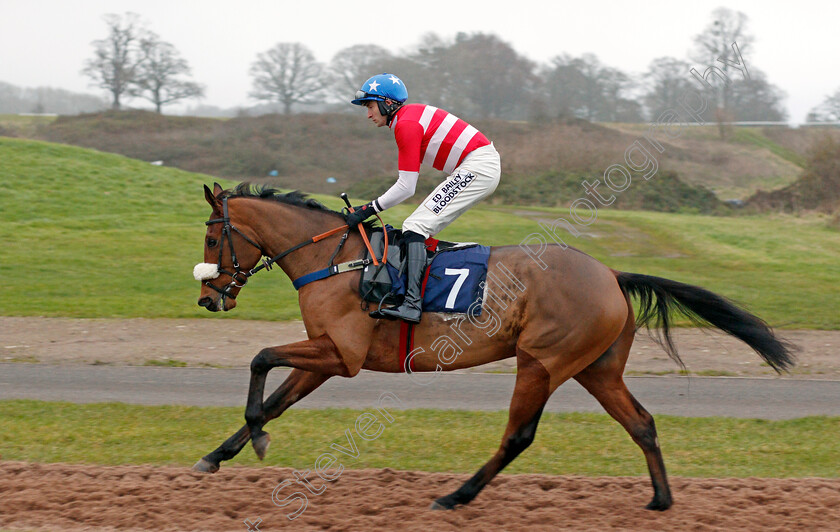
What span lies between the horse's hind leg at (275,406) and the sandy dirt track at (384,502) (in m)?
0.13

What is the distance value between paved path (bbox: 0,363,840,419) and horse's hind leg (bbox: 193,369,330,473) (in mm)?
2362

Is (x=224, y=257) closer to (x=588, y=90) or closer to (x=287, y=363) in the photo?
(x=287, y=363)

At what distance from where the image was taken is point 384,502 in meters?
5.04

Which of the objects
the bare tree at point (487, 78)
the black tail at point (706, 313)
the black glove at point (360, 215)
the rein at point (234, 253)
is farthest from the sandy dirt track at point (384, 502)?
the bare tree at point (487, 78)

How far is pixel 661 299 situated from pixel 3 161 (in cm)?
2209

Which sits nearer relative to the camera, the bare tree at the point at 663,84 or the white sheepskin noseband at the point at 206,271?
the white sheepskin noseband at the point at 206,271

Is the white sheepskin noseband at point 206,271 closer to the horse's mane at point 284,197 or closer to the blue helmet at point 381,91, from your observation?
the horse's mane at point 284,197

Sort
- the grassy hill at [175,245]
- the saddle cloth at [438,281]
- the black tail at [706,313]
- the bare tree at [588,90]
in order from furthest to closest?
the bare tree at [588,90]
the grassy hill at [175,245]
the black tail at [706,313]
the saddle cloth at [438,281]

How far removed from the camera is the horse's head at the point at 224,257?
534cm

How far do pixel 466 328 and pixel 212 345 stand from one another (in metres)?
6.29

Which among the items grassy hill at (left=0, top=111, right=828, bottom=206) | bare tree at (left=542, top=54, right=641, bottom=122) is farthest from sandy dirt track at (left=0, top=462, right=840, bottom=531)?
bare tree at (left=542, top=54, right=641, bottom=122)

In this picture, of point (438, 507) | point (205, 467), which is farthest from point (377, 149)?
point (438, 507)

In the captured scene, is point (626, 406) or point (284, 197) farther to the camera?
point (284, 197)

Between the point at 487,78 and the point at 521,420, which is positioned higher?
the point at 487,78
